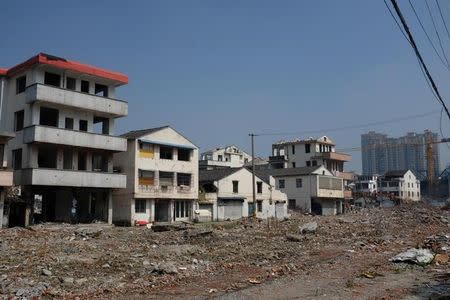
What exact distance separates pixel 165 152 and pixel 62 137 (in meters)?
13.4

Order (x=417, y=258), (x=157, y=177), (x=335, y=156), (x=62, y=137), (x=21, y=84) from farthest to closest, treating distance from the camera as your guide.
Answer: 1. (x=335, y=156)
2. (x=157, y=177)
3. (x=21, y=84)
4. (x=62, y=137)
5. (x=417, y=258)

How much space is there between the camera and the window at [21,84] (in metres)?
43.2

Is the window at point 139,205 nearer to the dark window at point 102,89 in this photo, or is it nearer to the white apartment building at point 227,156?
the dark window at point 102,89

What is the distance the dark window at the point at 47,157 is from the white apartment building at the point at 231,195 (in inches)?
707

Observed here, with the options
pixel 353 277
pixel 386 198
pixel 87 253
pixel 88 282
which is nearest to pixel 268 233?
pixel 87 253

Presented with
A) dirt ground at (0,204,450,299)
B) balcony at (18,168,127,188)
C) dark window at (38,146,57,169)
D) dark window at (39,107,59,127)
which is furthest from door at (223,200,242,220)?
dirt ground at (0,204,450,299)

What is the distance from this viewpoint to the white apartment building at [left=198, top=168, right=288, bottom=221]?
2229 inches

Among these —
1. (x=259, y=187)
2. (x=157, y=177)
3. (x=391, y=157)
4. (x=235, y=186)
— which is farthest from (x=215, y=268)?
(x=391, y=157)

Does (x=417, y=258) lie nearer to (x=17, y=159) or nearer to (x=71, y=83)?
(x=17, y=159)

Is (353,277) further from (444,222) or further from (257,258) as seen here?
(444,222)

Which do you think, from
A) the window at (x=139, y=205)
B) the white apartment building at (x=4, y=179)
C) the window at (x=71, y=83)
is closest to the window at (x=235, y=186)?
the window at (x=139, y=205)

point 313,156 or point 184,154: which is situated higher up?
point 313,156

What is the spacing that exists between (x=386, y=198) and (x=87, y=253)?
91393 millimetres

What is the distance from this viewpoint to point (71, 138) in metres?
41.8
